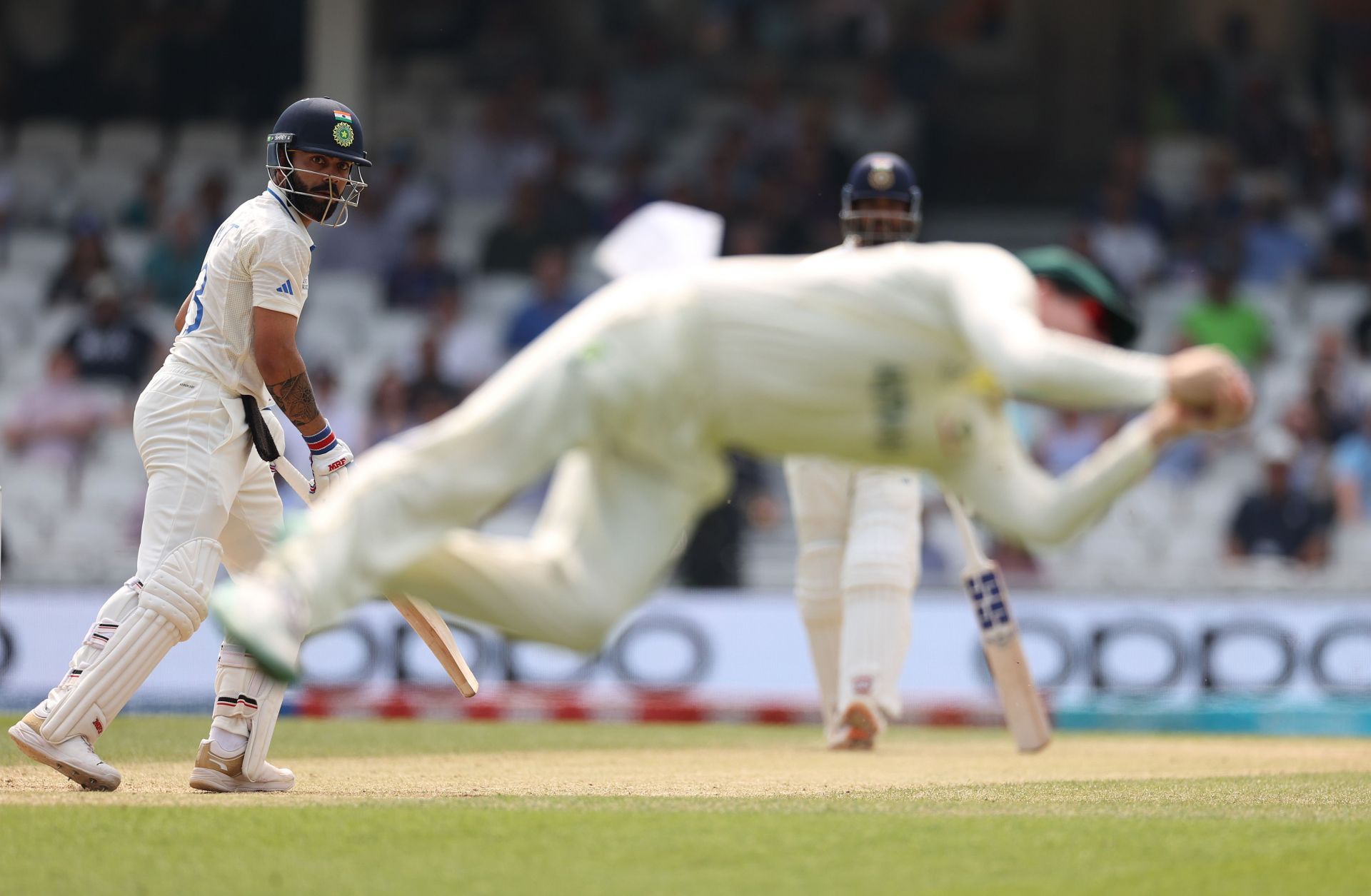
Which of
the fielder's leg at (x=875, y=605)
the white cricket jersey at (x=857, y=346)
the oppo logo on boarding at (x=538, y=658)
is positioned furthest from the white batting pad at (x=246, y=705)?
the oppo logo on boarding at (x=538, y=658)

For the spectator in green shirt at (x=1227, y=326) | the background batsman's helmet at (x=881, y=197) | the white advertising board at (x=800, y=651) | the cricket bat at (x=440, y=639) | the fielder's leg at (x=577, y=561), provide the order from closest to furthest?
1. the fielder's leg at (x=577, y=561)
2. the cricket bat at (x=440, y=639)
3. the background batsman's helmet at (x=881, y=197)
4. the white advertising board at (x=800, y=651)
5. the spectator in green shirt at (x=1227, y=326)

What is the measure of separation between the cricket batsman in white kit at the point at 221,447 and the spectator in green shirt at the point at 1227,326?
349 inches

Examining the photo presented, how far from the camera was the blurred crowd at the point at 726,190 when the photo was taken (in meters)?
13.2

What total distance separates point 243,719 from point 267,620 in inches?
73.6

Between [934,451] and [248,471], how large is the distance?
2.44 m

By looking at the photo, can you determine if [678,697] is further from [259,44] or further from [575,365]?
[259,44]

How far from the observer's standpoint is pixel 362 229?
1614 cm

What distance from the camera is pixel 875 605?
7906 millimetres

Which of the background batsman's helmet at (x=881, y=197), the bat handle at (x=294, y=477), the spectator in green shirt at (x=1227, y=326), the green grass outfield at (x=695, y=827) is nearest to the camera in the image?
the green grass outfield at (x=695, y=827)

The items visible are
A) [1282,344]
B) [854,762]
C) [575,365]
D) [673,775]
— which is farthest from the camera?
[1282,344]

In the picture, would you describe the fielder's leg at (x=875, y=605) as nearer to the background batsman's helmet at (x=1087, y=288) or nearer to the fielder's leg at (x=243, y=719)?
the fielder's leg at (x=243, y=719)

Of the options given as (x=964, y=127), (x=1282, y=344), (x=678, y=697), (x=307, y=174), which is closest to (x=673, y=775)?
(x=307, y=174)

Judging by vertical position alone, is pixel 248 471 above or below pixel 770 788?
above

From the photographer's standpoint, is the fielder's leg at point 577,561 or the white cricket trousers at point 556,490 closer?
the white cricket trousers at point 556,490
